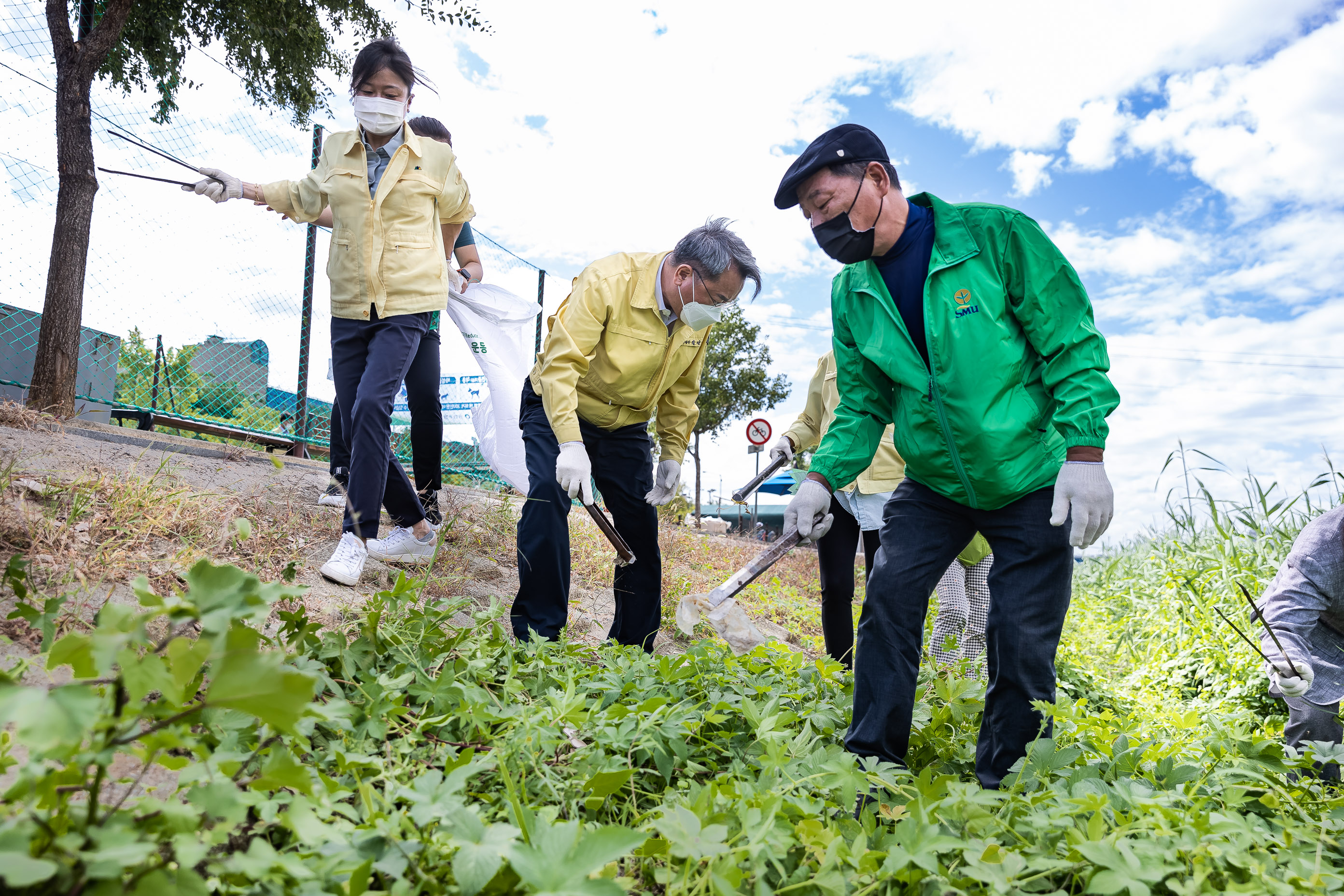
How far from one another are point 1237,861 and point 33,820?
1.61 metres

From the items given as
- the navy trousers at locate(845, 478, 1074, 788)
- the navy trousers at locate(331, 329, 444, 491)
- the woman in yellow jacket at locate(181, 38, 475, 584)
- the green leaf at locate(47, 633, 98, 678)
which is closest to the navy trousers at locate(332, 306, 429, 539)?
the woman in yellow jacket at locate(181, 38, 475, 584)

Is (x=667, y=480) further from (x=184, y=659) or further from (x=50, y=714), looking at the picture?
(x=50, y=714)

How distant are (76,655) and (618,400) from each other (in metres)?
2.44

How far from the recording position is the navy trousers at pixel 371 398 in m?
2.96

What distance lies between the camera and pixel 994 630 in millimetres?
1980

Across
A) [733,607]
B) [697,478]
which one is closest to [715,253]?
[733,607]

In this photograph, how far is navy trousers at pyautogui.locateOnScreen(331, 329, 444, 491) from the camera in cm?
363

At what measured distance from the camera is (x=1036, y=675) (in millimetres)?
1928

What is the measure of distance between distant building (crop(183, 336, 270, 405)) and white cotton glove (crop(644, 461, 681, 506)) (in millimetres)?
4561

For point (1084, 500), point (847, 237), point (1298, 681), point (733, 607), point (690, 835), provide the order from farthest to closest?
point (733, 607)
point (1298, 681)
point (847, 237)
point (1084, 500)
point (690, 835)

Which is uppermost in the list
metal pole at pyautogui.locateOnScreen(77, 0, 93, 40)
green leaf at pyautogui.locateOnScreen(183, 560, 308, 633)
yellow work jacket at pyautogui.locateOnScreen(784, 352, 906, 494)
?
metal pole at pyautogui.locateOnScreen(77, 0, 93, 40)

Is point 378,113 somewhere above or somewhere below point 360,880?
above

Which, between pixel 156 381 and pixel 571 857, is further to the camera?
pixel 156 381

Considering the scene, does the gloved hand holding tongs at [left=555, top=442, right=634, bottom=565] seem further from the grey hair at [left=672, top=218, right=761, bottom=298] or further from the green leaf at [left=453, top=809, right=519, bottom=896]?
the green leaf at [left=453, top=809, right=519, bottom=896]
